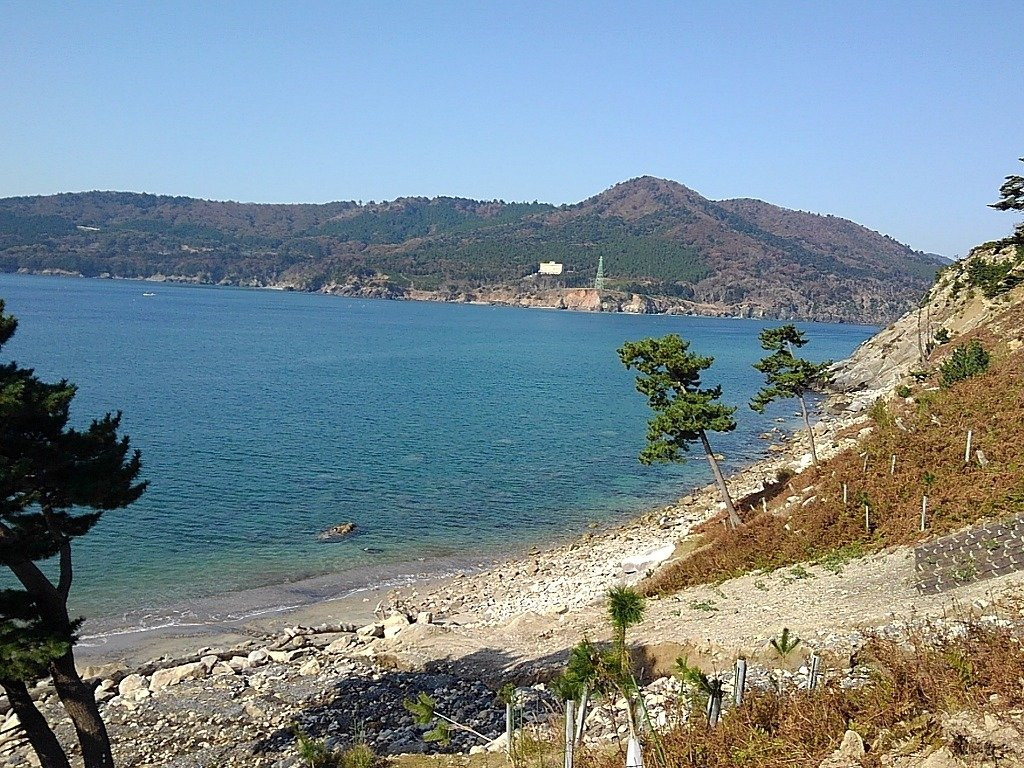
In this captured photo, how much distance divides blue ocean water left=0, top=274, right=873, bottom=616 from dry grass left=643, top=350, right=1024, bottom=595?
1177cm

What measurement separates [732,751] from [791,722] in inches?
24.8

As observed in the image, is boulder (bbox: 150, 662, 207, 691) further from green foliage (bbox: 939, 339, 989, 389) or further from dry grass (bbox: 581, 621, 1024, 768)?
green foliage (bbox: 939, 339, 989, 389)

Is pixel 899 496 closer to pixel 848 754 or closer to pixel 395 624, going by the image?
pixel 395 624

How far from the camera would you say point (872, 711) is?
666 cm

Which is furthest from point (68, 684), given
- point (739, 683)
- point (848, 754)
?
point (848, 754)

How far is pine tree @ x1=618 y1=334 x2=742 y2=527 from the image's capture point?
23141mm

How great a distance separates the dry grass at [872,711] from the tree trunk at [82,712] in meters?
6.80

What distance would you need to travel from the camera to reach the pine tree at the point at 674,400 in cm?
2314

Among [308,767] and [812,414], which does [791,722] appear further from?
[812,414]

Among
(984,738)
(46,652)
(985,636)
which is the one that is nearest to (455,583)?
(46,652)

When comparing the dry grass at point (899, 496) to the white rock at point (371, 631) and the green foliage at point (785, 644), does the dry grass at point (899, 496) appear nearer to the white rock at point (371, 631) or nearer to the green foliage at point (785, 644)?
the green foliage at point (785, 644)

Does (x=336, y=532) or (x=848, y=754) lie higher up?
(x=848, y=754)

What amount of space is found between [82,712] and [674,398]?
17.9 metres

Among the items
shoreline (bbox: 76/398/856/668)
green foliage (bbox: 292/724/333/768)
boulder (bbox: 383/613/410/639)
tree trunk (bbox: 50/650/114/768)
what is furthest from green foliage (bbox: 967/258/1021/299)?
tree trunk (bbox: 50/650/114/768)
